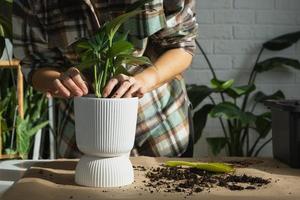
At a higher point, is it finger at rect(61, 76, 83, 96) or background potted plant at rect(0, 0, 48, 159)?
finger at rect(61, 76, 83, 96)

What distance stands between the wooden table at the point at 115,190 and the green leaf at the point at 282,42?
1652 millimetres

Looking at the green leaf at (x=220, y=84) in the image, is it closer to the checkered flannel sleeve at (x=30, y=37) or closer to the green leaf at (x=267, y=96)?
the green leaf at (x=267, y=96)

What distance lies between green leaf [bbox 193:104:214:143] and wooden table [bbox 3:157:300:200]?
4.63ft

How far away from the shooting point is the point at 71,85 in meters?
0.79

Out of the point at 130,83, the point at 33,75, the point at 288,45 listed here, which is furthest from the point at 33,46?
the point at 288,45

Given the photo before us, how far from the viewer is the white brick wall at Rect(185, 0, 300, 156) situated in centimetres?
251

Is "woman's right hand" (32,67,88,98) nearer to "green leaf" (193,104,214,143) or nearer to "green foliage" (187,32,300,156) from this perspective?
"green foliage" (187,32,300,156)

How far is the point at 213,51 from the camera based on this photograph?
2518 millimetres

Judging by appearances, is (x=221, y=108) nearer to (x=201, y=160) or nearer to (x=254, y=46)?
(x=254, y=46)

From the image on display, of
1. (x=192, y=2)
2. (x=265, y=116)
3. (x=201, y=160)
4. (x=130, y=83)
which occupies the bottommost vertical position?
(x=265, y=116)

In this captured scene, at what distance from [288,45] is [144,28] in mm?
1586

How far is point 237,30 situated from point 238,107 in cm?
47

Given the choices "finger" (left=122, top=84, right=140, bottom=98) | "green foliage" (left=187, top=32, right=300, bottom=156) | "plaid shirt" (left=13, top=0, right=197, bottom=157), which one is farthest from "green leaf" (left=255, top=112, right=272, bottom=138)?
"finger" (left=122, top=84, right=140, bottom=98)

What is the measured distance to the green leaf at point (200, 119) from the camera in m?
2.31
